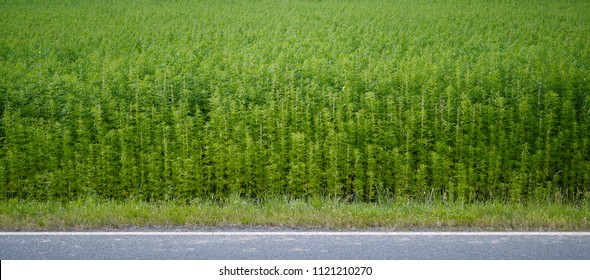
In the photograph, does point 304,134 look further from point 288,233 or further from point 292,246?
point 292,246

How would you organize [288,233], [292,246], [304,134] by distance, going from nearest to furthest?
[292,246], [288,233], [304,134]

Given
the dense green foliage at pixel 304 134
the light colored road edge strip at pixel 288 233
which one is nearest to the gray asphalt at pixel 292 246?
the light colored road edge strip at pixel 288 233

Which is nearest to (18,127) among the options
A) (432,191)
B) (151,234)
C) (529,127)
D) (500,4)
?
(151,234)

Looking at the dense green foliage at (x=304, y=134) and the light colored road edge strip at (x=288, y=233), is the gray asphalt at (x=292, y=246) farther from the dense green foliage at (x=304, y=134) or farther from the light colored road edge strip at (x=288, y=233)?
the dense green foliage at (x=304, y=134)

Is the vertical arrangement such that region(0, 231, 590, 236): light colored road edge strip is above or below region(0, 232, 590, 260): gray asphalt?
below

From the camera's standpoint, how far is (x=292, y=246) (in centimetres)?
605

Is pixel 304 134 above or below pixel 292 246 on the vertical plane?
above

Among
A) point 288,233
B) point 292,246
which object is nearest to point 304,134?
point 288,233

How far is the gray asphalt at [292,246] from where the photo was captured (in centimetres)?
569

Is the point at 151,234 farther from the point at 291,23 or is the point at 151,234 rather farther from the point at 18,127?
the point at 291,23

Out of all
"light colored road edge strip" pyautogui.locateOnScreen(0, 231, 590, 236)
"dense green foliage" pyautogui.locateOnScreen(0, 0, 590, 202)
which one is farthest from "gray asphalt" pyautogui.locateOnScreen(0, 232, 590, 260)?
"dense green foliage" pyautogui.locateOnScreen(0, 0, 590, 202)

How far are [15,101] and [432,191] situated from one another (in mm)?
7256

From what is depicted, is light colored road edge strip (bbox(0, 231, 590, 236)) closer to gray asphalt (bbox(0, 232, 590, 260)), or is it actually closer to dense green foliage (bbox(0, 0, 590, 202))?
gray asphalt (bbox(0, 232, 590, 260))

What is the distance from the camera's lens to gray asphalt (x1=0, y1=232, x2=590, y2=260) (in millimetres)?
5688
